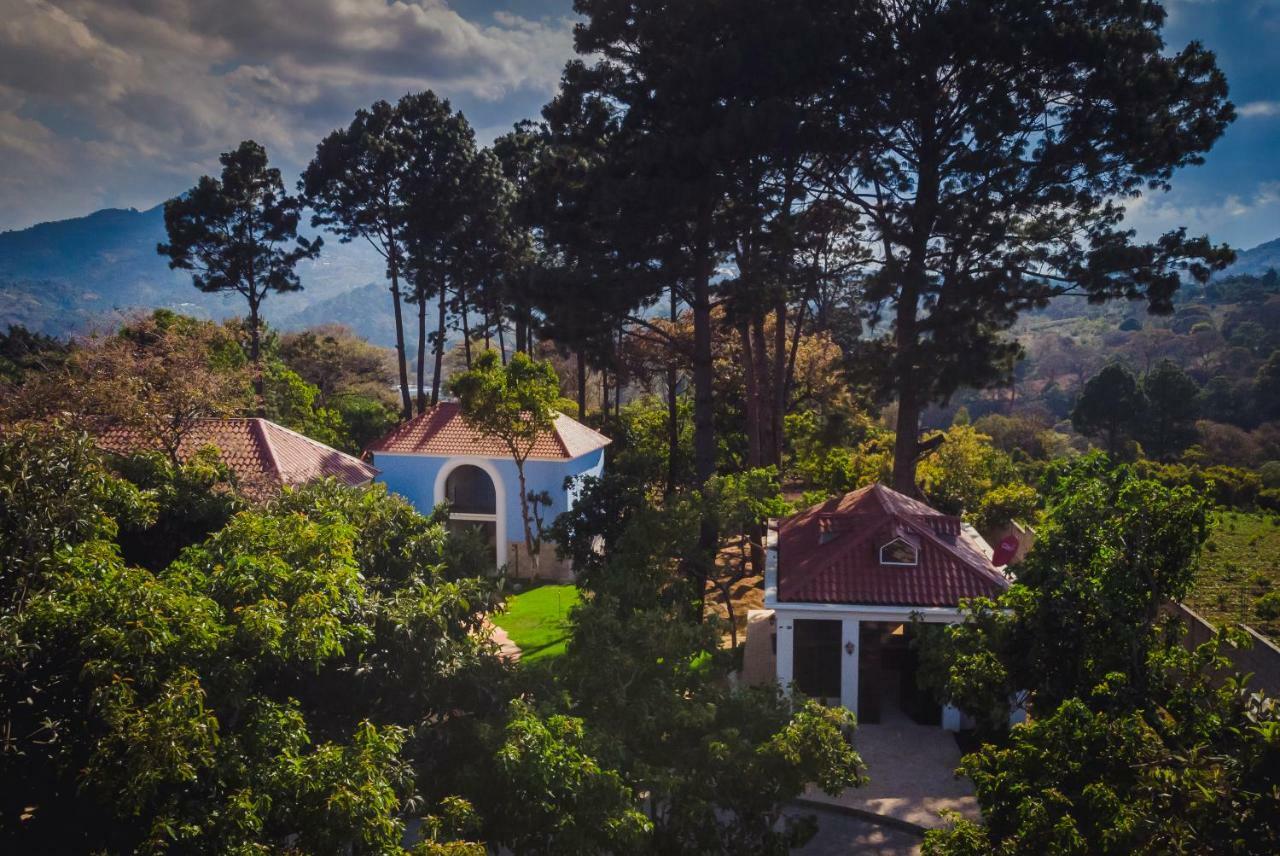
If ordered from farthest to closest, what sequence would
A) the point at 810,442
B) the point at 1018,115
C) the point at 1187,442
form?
the point at 1187,442
the point at 810,442
the point at 1018,115

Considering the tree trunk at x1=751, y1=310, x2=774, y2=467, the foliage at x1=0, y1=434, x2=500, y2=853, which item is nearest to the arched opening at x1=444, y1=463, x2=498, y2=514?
the tree trunk at x1=751, y1=310, x2=774, y2=467

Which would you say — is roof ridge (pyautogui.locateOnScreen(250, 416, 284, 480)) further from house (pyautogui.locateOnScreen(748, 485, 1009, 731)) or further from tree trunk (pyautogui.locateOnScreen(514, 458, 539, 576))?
house (pyautogui.locateOnScreen(748, 485, 1009, 731))

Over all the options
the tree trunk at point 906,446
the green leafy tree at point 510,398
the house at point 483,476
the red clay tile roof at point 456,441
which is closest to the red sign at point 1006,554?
the tree trunk at point 906,446

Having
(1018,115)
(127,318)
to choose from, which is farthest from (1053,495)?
(127,318)

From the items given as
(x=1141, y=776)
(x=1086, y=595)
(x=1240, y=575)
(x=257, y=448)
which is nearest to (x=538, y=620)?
(x=257, y=448)

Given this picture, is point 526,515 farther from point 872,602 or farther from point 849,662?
point 872,602

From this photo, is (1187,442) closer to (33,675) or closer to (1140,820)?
(1140,820)

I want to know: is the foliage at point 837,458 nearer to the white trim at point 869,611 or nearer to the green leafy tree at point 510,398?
the green leafy tree at point 510,398
